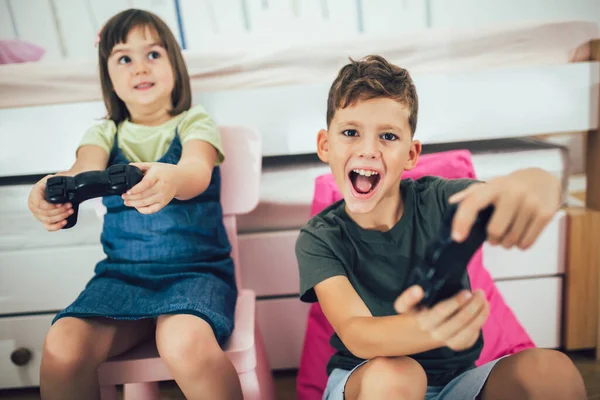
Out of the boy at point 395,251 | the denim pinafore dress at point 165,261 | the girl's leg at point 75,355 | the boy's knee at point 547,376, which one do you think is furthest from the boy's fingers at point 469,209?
the girl's leg at point 75,355

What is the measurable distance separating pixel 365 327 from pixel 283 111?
1.39ft

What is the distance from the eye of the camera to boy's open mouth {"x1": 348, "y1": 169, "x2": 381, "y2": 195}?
1.71 ft

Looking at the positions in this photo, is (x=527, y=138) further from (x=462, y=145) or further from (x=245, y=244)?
(x=245, y=244)

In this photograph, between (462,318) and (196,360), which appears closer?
(462,318)

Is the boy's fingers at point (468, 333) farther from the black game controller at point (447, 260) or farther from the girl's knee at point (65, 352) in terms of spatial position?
the girl's knee at point (65, 352)

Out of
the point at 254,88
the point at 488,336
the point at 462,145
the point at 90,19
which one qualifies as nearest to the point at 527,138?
the point at 462,145

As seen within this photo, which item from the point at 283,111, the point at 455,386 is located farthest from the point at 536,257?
the point at 283,111

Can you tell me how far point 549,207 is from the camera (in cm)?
40

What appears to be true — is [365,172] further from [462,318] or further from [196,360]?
[196,360]

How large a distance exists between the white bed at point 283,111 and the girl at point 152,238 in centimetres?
10

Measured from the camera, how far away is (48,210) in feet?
1.80

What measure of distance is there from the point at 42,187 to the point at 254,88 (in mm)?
383

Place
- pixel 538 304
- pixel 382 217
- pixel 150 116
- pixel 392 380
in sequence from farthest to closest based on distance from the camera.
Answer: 1. pixel 538 304
2. pixel 150 116
3. pixel 382 217
4. pixel 392 380

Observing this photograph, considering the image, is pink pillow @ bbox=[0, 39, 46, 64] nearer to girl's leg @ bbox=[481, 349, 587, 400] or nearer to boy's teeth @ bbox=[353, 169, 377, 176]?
boy's teeth @ bbox=[353, 169, 377, 176]
